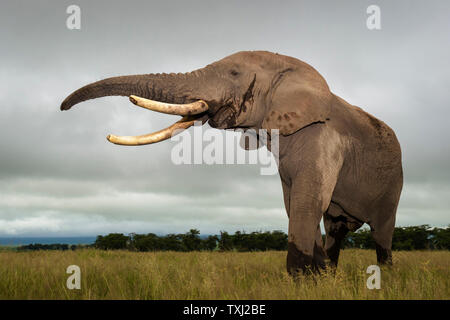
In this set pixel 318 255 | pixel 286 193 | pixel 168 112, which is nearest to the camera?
pixel 168 112

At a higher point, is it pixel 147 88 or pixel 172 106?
pixel 147 88

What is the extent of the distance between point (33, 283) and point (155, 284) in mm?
1799

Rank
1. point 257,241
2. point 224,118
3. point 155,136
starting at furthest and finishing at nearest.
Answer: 1. point 257,241
2. point 224,118
3. point 155,136

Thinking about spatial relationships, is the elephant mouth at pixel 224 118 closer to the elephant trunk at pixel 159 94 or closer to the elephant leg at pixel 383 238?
the elephant trunk at pixel 159 94

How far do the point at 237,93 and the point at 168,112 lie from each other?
122 centimetres

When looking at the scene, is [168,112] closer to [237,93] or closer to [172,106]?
[172,106]

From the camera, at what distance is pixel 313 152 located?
5941 mm

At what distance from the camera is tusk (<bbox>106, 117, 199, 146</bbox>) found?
5418mm

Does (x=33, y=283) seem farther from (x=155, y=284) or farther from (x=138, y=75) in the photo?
(x=138, y=75)

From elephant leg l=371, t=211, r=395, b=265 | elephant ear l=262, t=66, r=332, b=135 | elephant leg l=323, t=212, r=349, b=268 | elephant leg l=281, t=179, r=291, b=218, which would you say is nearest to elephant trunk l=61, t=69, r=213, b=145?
elephant ear l=262, t=66, r=332, b=135

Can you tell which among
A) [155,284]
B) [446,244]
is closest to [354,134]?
[155,284]

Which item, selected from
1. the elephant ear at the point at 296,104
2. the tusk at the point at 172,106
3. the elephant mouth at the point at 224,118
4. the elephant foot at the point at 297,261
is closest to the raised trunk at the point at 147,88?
the tusk at the point at 172,106

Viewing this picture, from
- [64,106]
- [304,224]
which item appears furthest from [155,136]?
[304,224]

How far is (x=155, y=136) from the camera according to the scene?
19.0 feet
